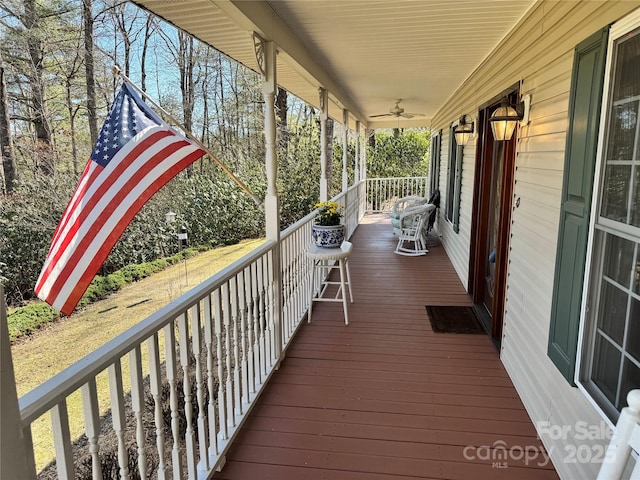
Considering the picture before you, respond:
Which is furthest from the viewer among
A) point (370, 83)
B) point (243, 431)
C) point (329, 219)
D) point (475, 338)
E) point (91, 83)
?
point (91, 83)

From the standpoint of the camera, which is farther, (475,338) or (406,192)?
(406,192)

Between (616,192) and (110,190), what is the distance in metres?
2.29

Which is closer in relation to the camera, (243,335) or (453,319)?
(243,335)

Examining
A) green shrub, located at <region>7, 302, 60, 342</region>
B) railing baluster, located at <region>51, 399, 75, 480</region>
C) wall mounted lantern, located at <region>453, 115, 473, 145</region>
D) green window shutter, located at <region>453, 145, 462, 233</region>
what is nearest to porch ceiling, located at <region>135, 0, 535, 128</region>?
wall mounted lantern, located at <region>453, 115, 473, 145</region>

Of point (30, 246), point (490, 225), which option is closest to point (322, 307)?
point (490, 225)

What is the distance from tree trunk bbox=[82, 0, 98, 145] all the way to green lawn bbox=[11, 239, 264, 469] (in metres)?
3.45

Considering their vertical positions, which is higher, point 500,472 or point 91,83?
point 91,83

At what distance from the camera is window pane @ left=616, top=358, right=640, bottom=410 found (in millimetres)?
1495

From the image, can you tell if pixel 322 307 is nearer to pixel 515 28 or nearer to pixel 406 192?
pixel 515 28

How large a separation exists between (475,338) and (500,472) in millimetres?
1671

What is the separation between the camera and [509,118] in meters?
2.88

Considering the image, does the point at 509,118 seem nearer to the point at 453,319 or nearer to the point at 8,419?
the point at 453,319

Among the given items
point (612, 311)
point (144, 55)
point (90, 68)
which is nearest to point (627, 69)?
point (612, 311)

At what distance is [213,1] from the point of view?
212 centimetres
